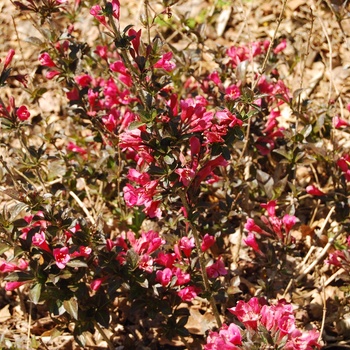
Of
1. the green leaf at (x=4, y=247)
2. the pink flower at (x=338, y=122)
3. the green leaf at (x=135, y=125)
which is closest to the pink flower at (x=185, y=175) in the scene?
the green leaf at (x=135, y=125)

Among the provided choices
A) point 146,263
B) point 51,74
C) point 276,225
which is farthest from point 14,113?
point 276,225

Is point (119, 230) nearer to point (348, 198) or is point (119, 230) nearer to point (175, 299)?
point (175, 299)

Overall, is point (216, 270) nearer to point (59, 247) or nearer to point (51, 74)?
point (59, 247)

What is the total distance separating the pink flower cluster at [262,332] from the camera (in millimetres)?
2430

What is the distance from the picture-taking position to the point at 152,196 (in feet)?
8.63

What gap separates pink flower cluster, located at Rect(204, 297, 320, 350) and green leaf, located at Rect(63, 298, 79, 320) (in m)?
0.78

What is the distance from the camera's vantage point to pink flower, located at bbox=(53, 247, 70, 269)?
2838mm

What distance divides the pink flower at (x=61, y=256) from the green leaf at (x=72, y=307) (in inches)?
10.0

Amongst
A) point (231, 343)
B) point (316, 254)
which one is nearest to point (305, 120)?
point (316, 254)

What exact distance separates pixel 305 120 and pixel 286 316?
1.67 meters

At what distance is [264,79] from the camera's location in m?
3.82

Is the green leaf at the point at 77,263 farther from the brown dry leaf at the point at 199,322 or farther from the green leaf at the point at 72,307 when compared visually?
the brown dry leaf at the point at 199,322

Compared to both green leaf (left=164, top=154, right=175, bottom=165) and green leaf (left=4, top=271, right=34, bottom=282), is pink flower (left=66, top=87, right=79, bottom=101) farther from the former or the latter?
green leaf (left=164, top=154, right=175, bottom=165)

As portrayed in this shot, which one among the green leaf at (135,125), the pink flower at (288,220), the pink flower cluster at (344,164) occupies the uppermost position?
the green leaf at (135,125)
